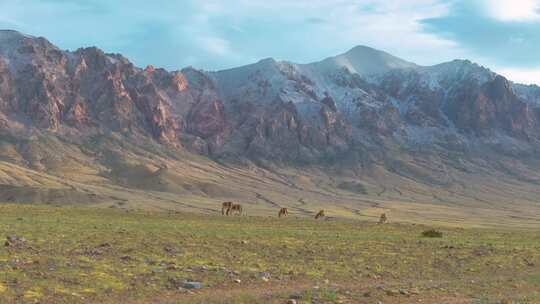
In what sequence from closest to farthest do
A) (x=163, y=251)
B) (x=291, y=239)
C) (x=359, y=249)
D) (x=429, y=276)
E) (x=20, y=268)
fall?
(x=20, y=268) < (x=429, y=276) < (x=163, y=251) < (x=359, y=249) < (x=291, y=239)

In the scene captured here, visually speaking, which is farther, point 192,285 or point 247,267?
point 247,267

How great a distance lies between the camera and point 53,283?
773 inches

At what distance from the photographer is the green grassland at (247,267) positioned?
1967cm

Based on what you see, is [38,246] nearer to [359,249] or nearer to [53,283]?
[53,283]

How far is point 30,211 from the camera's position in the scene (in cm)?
5122

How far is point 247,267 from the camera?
25.2 meters

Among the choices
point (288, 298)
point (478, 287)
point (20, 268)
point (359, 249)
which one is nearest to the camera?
point (288, 298)

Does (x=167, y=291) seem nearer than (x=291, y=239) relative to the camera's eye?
Yes

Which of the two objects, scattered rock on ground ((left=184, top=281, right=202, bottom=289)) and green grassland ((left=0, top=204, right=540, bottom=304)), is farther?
scattered rock on ground ((left=184, top=281, right=202, bottom=289))

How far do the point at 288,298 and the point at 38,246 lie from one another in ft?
44.3

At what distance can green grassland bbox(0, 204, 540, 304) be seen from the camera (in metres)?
19.7

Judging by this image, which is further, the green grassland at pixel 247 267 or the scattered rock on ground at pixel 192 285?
the scattered rock on ground at pixel 192 285

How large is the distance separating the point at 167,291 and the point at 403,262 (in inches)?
536

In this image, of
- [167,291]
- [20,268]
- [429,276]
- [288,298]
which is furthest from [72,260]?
[429,276]
